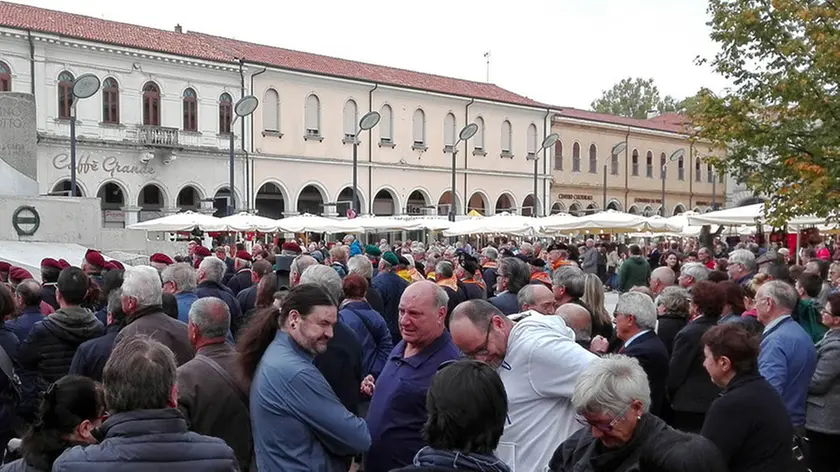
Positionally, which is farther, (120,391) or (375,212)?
(375,212)

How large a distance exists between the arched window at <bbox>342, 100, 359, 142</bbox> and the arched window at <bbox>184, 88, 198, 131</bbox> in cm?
835

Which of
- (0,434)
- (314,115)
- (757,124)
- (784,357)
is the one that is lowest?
(0,434)

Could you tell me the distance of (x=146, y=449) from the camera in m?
2.72

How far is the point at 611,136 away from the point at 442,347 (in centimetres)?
5452

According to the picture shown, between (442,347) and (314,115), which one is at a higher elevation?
(314,115)

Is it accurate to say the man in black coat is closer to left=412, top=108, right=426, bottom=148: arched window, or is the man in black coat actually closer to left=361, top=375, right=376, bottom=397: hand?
left=361, top=375, right=376, bottom=397: hand

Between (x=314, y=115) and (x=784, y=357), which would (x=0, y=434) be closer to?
(x=784, y=357)

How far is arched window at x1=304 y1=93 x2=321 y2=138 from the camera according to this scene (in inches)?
1644

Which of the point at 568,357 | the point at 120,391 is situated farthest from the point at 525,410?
the point at 120,391

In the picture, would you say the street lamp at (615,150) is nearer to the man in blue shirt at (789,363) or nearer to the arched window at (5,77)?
the arched window at (5,77)

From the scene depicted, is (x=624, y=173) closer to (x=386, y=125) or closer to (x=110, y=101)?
(x=386, y=125)

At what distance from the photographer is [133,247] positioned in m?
19.7

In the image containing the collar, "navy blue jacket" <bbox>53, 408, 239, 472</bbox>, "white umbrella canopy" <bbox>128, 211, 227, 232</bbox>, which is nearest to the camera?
"navy blue jacket" <bbox>53, 408, 239, 472</bbox>

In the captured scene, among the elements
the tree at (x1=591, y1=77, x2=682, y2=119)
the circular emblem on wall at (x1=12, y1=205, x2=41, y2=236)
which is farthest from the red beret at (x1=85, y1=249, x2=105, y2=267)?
the tree at (x1=591, y1=77, x2=682, y2=119)
